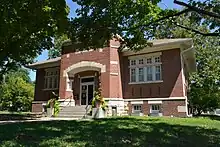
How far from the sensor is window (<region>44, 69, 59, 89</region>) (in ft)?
95.9

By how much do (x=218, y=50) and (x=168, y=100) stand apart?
Result: 62.2 ft

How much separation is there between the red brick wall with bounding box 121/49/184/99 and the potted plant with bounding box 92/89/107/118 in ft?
10.5

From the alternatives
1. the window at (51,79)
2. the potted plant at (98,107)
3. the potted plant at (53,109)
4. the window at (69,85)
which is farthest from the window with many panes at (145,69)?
the window at (51,79)

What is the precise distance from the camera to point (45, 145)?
759cm

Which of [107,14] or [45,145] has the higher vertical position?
[107,14]

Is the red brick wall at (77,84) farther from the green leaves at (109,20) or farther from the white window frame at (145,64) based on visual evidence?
the green leaves at (109,20)

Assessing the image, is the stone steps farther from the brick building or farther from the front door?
the front door

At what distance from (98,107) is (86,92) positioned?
4978 mm

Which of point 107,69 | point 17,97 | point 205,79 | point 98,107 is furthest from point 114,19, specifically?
point 17,97

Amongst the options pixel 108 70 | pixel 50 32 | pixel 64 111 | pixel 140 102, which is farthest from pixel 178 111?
pixel 50 32

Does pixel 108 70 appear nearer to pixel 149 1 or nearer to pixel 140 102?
pixel 140 102

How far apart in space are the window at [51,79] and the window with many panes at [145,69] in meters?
8.68

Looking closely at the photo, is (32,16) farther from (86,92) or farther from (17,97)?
(17,97)

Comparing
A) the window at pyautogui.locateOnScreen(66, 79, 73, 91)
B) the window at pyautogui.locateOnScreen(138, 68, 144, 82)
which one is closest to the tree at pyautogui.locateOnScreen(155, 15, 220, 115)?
the window at pyautogui.locateOnScreen(138, 68, 144, 82)
